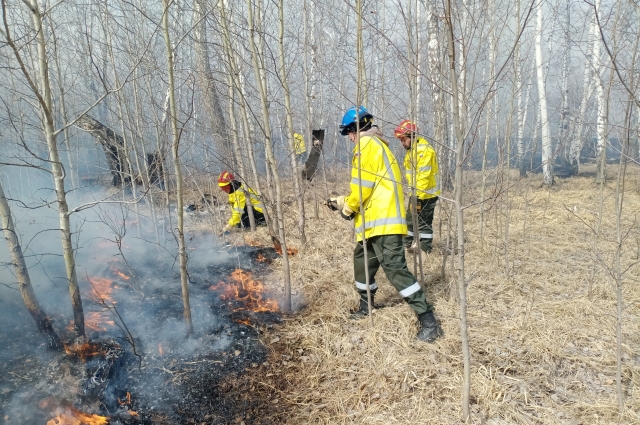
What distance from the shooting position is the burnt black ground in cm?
275

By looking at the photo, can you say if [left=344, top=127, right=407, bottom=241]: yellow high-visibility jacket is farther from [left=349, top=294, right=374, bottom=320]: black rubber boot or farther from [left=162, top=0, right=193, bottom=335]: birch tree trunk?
[left=162, top=0, right=193, bottom=335]: birch tree trunk

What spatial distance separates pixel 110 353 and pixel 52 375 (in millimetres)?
425

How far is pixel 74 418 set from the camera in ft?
8.45

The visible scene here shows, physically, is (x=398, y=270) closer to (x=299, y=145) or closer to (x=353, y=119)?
(x=353, y=119)

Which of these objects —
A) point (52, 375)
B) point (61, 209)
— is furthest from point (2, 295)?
point (61, 209)

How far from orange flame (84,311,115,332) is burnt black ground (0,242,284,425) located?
10 cm

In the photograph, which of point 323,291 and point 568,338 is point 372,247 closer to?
point 323,291

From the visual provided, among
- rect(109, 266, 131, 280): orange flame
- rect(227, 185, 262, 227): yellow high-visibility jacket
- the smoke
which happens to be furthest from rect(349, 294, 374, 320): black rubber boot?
rect(227, 185, 262, 227): yellow high-visibility jacket

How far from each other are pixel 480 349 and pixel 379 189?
1.64 meters

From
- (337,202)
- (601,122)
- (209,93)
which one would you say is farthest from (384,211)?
(601,122)

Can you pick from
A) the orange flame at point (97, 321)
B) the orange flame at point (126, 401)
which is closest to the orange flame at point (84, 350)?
the orange flame at point (97, 321)

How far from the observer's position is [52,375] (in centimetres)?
293

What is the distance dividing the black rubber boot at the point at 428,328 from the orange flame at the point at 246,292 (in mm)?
1744

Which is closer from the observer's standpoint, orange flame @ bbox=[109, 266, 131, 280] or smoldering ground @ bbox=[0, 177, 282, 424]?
smoldering ground @ bbox=[0, 177, 282, 424]
